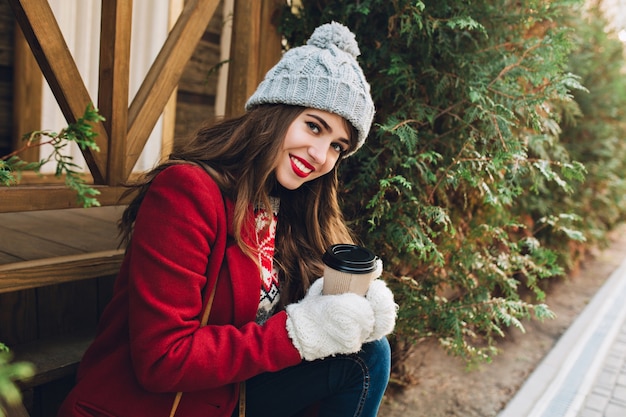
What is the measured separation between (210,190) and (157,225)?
184 mm

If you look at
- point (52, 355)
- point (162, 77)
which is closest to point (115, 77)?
point (162, 77)

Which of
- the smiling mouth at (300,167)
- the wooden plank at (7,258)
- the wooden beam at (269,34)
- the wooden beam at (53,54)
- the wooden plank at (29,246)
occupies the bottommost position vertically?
the wooden plank at (29,246)

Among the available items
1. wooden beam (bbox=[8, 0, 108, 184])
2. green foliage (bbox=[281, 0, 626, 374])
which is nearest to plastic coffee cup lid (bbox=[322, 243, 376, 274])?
green foliage (bbox=[281, 0, 626, 374])

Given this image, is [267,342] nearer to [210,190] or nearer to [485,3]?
[210,190]

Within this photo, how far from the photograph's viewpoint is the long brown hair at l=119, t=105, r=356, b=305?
171cm

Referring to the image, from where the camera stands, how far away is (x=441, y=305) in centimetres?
267

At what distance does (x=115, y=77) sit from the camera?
1.99 meters

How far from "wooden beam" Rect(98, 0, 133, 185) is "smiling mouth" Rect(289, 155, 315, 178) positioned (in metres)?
0.70

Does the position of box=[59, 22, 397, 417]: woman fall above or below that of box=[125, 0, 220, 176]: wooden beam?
below

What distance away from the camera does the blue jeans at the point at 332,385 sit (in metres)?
1.79

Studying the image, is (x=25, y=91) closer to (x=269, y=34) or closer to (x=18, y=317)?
(x=269, y=34)

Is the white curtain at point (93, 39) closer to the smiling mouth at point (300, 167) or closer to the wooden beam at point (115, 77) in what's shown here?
the wooden beam at point (115, 77)

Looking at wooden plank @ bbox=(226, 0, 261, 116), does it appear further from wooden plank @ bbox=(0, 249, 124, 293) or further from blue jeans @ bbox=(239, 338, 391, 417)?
blue jeans @ bbox=(239, 338, 391, 417)

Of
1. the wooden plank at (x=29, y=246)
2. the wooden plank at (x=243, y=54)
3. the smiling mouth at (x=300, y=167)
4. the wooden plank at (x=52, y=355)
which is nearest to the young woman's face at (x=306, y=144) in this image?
the smiling mouth at (x=300, y=167)
